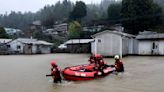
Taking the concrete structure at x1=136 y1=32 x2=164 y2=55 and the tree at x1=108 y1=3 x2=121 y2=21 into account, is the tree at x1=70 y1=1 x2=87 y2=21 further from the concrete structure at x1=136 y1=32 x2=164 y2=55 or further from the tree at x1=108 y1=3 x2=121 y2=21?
the concrete structure at x1=136 y1=32 x2=164 y2=55

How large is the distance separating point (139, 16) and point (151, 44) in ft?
40.1

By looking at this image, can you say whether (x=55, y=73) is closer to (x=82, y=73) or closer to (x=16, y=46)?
(x=82, y=73)

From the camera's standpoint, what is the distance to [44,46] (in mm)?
50250

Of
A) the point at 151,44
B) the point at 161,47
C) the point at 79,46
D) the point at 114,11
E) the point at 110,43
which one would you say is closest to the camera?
the point at 110,43

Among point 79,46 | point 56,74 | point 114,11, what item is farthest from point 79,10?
point 56,74

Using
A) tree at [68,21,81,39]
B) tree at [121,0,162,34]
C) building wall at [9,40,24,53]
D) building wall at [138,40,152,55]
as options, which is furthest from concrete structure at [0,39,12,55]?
building wall at [138,40,152,55]

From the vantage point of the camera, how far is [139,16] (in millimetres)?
43594

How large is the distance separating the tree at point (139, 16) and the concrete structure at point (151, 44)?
10404 millimetres

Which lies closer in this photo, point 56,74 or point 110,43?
point 56,74

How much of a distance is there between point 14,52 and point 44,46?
6.27m

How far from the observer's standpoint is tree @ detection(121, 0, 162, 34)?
4344cm

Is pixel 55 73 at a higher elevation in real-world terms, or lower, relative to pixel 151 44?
lower

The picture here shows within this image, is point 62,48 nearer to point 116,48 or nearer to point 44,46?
point 44,46

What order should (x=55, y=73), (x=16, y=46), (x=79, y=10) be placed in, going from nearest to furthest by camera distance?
(x=55, y=73)
(x=16, y=46)
(x=79, y=10)
